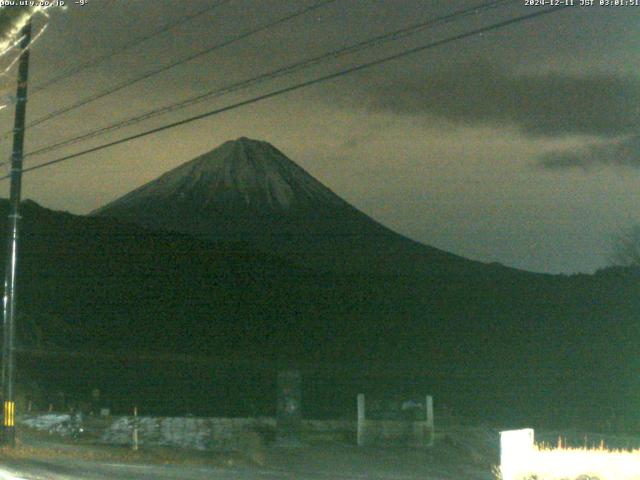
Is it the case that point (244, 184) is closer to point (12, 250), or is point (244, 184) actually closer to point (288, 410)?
point (288, 410)

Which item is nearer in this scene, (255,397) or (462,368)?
(255,397)

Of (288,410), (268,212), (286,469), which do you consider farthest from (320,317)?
(286,469)

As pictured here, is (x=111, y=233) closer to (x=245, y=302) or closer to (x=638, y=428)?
(x=245, y=302)

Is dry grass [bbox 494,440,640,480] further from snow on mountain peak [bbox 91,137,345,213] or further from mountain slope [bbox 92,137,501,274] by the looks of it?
snow on mountain peak [bbox 91,137,345,213]

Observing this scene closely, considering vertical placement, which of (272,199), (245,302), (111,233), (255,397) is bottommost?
(255,397)

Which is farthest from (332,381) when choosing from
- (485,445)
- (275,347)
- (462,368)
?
(485,445)

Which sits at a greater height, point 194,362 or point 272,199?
point 272,199

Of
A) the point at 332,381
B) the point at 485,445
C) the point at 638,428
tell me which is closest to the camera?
the point at 485,445

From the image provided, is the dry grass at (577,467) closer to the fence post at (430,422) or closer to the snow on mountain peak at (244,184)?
the fence post at (430,422)
